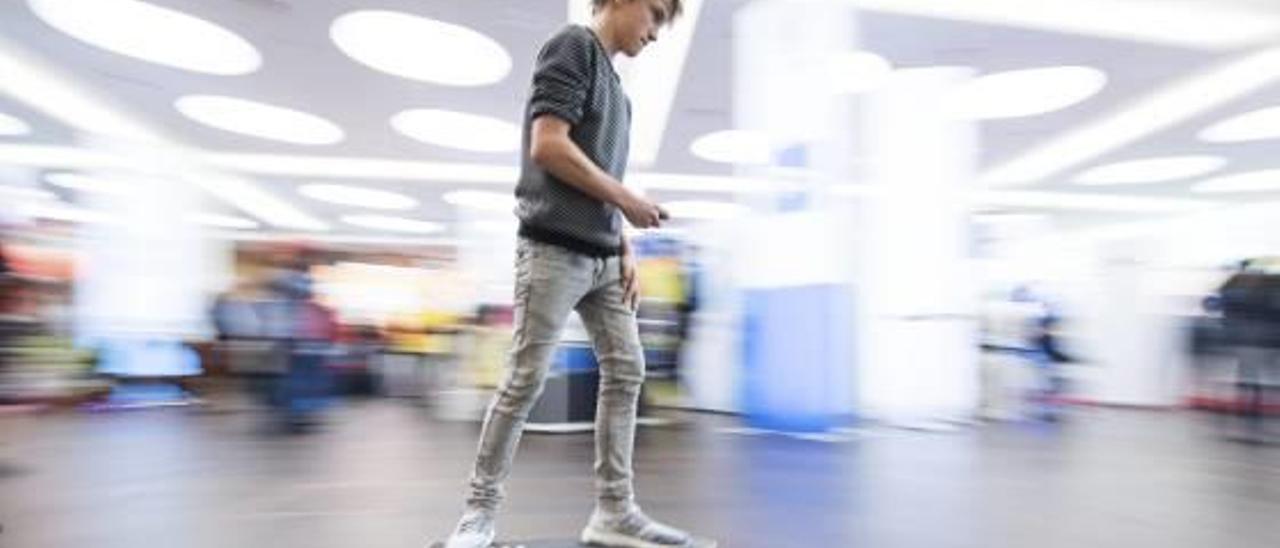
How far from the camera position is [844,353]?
5148mm

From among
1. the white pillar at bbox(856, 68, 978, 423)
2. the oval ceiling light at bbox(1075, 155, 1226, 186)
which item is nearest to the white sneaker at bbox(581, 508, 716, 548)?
the white pillar at bbox(856, 68, 978, 423)

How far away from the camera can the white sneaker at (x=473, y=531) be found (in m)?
1.87

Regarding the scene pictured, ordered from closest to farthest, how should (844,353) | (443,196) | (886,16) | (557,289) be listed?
(557,289) < (844,353) < (886,16) < (443,196)

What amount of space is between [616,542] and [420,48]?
25.1ft

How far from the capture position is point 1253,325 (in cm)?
582

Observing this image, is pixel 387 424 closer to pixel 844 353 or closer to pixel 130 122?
pixel 844 353

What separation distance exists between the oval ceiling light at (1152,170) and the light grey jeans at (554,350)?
45.3ft

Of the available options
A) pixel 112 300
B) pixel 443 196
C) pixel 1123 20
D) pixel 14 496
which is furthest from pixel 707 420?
pixel 443 196

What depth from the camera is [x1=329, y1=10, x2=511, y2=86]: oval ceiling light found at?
791 cm

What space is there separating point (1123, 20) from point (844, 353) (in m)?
4.73

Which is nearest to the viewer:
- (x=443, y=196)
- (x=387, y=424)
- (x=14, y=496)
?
(x=14, y=496)

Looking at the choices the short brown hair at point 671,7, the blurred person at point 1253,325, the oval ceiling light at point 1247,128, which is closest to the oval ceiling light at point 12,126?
the short brown hair at point 671,7

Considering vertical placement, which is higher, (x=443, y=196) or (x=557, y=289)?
(x=443, y=196)

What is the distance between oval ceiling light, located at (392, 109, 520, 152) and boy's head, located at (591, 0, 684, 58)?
32.0 feet
